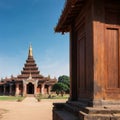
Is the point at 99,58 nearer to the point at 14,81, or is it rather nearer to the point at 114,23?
the point at 114,23

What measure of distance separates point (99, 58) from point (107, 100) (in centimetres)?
108

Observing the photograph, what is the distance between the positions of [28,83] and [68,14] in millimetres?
73878

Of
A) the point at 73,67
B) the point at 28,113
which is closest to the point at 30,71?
the point at 28,113

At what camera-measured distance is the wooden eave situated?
8.69m

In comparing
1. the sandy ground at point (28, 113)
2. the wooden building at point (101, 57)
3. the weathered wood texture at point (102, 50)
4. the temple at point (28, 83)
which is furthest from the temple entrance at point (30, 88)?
the weathered wood texture at point (102, 50)

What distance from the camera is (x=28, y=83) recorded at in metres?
82.9

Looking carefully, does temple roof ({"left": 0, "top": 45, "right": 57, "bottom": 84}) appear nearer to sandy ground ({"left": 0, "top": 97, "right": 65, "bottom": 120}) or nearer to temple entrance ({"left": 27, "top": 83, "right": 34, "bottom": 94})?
temple entrance ({"left": 27, "top": 83, "right": 34, "bottom": 94})

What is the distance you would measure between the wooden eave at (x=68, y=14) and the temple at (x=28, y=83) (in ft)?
→ 231

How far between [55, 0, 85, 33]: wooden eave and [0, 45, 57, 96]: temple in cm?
7052

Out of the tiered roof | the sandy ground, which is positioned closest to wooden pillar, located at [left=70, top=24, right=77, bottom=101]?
the sandy ground

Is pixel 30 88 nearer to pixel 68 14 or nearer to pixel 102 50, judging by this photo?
pixel 68 14

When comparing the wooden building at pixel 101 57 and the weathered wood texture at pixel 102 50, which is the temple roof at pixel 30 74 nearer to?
the wooden building at pixel 101 57

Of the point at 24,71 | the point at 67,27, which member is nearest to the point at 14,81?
the point at 24,71

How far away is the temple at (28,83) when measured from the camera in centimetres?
8256
